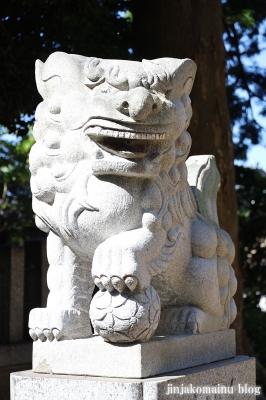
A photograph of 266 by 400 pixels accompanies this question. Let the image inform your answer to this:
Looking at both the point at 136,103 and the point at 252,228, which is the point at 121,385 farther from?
the point at 252,228

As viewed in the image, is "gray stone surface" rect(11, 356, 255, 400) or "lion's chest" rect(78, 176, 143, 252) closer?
"gray stone surface" rect(11, 356, 255, 400)

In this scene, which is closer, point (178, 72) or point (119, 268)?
point (119, 268)

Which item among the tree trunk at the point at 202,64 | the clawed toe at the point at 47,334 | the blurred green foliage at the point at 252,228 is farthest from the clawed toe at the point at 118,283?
the blurred green foliage at the point at 252,228

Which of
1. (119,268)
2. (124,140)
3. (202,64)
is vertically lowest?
(119,268)

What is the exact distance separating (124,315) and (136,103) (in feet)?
2.92

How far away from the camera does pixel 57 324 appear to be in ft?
9.21

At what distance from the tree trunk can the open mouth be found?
3.22 metres

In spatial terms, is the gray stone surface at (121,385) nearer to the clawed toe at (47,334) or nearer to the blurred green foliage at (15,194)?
the clawed toe at (47,334)

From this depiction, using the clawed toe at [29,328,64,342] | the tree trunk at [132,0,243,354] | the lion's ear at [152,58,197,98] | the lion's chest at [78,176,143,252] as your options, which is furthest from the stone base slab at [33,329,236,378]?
the tree trunk at [132,0,243,354]

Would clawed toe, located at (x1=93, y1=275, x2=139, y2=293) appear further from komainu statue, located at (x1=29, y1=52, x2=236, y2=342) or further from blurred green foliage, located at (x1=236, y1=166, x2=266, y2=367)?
blurred green foliage, located at (x1=236, y1=166, x2=266, y2=367)

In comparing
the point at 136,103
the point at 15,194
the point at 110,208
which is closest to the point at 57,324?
the point at 110,208

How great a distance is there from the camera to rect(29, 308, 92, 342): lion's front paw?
281 centimetres

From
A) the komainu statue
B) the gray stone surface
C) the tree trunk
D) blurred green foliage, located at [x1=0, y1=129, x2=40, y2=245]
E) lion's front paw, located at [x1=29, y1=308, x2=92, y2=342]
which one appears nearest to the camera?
the gray stone surface

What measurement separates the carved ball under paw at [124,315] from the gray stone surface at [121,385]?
188 millimetres
